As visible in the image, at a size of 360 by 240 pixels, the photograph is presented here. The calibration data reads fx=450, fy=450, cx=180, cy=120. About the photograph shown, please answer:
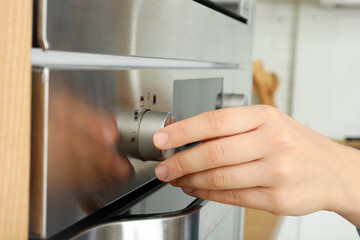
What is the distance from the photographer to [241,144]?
11.5 inches

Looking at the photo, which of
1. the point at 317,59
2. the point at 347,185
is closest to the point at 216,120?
the point at 347,185

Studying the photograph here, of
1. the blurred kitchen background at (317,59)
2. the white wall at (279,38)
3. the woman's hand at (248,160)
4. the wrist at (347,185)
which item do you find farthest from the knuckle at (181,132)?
the white wall at (279,38)

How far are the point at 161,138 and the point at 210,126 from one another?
0.12ft

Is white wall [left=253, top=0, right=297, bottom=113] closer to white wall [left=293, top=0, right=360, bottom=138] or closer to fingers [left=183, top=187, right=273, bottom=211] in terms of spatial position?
→ white wall [left=293, top=0, right=360, bottom=138]

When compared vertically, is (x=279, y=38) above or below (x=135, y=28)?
above

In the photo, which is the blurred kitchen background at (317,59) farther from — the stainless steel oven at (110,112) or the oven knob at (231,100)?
the stainless steel oven at (110,112)

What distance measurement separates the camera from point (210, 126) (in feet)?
0.97

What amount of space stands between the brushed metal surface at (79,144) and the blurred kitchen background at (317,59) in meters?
2.09

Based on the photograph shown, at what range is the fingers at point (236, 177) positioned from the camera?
30 centimetres

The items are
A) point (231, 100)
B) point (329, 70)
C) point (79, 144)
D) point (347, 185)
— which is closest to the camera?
point (79, 144)

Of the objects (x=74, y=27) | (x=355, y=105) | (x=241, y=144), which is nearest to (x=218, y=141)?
(x=241, y=144)

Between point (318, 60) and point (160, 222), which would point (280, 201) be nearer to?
point (160, 222)

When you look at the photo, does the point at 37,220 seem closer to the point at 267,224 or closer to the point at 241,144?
the point at 241,144

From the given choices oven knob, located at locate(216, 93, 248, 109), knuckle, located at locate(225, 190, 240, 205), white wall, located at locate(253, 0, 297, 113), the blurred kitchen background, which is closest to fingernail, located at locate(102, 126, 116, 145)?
knuckle, located at locate(225, 190, 240, 205)
